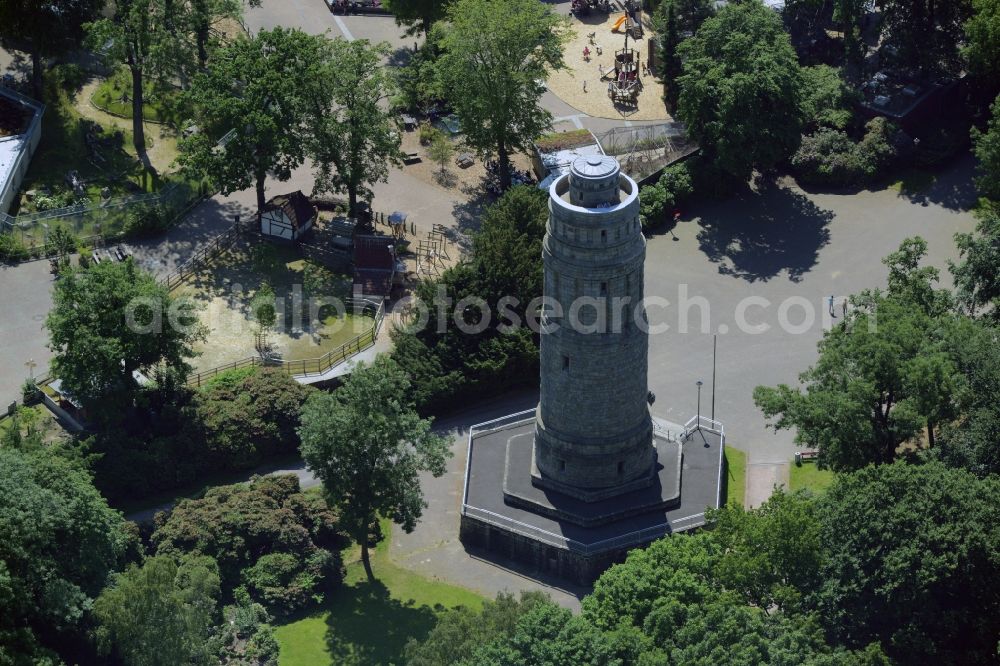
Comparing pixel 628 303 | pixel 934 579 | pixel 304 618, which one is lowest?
pixel 304 618

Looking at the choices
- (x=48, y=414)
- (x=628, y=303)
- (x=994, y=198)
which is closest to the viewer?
(x=628, y=303)

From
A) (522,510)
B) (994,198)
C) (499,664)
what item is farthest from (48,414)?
(994,198)

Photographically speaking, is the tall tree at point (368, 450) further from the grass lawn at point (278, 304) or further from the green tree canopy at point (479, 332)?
the grass lawn at point (278, 304)

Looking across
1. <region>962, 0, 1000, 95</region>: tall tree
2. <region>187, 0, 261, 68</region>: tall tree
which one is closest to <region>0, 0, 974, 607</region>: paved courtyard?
<region>962, 0, 1000, 95</region>: tall tree

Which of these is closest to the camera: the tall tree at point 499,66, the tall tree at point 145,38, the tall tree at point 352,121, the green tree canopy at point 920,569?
the green tree canopy at point 920,569

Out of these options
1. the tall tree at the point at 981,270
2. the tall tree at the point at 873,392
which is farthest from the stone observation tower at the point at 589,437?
the tall tree at the point at 981,270

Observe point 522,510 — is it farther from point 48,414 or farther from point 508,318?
point 48,414
